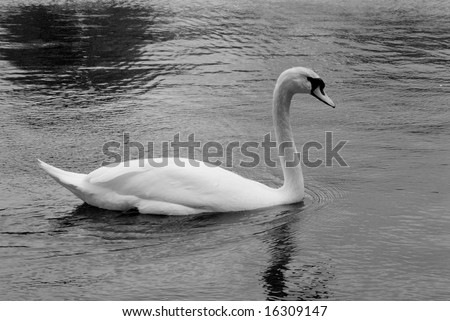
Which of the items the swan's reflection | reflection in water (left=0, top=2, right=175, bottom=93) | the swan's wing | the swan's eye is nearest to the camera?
the swan's reflection

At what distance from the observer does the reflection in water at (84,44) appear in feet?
48.7

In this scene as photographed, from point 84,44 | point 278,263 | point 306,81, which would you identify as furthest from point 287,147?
point 84,44

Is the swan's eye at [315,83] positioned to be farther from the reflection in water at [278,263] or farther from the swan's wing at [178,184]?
the reflection in water at [278,263]

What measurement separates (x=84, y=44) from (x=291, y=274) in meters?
10.6

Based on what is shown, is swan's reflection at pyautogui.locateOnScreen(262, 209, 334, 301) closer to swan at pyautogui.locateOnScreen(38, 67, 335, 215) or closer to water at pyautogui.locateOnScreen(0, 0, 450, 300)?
water at pyautogui.locateOnScreen(0, 0, 450, 300)

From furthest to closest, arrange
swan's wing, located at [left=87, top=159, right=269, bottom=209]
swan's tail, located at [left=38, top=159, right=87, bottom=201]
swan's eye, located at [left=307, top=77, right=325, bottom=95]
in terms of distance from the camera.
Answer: swan's eye, located at [left=307, top=77, right=325, bottom=95] < swan's tail, located at [left=38, top=159, right=87, bottom=201] < swan's wing, located at [left=87, top=159, right=269, bottom=209]

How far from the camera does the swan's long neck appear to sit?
9.28 m

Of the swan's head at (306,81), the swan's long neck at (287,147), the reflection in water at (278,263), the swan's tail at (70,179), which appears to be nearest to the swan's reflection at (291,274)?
A: the reflection in water at (278,263)

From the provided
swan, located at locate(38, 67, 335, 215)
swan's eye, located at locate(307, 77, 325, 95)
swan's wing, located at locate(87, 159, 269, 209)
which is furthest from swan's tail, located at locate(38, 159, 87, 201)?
swan's eye, located at locate(307, 77, 325, 95)

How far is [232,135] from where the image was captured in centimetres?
1161

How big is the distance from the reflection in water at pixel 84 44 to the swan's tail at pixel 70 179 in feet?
16.2

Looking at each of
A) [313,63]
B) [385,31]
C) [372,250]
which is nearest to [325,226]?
[372,250]

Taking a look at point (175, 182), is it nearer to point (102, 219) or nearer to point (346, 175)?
point (102, 219)

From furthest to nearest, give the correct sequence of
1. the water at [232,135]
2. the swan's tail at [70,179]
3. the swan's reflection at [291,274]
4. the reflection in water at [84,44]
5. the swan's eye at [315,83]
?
1. the reflection in water at [84,44]
2. the swan's eye at [315,83]
3. the swan's tail at [70,179]
4. the water at [232,135]
5. the swan's reflection at [291,274]
